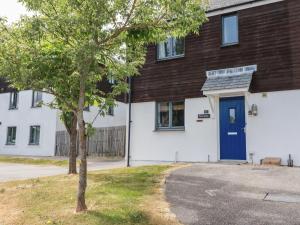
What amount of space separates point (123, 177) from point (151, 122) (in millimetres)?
5710

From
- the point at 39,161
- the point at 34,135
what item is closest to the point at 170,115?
the point at 39,161

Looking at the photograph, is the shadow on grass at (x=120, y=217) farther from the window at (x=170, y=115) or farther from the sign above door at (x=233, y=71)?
the window at (x=170, y=115)

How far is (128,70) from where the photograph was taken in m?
8.30

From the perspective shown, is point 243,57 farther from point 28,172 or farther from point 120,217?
point 28,172

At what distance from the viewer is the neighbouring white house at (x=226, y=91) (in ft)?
44.3

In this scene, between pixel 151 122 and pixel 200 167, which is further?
pixel 151 122

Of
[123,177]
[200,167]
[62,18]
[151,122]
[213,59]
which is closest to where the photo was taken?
[62,18]

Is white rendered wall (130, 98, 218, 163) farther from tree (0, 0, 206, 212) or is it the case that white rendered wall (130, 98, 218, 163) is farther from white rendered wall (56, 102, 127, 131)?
white rendered wall (56, 102, 127, 131)

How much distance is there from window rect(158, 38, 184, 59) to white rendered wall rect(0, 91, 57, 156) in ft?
47.5

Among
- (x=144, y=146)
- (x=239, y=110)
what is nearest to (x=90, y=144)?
(x=144, y=146)

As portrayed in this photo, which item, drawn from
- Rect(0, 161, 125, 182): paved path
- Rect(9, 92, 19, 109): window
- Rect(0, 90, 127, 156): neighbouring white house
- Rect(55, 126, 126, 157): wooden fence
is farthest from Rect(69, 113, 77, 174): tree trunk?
Rect(9, 92, 19, 109): window

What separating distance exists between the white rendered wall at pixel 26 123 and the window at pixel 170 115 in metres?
14.3

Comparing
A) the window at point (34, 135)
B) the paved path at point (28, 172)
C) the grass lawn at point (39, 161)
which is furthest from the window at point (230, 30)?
the window at point (34, 135)

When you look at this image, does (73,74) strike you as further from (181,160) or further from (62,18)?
(181,160)
